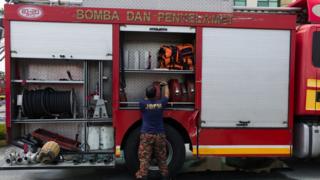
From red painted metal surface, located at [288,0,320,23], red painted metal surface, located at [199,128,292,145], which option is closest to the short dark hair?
red painted metal surface, located at [199,128,292,145]

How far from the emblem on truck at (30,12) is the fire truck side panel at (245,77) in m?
2.74

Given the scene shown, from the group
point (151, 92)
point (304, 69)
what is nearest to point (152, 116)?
point (151, 92)

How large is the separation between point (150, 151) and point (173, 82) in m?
1.36

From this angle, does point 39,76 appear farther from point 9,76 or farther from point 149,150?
point 149,150

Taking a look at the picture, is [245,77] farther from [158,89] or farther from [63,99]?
[63,99]

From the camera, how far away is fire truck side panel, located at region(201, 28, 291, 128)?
6188mm

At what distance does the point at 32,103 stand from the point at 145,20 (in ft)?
7.56

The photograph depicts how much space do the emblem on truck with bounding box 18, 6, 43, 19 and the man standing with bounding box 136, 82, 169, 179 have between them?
2.11 metres

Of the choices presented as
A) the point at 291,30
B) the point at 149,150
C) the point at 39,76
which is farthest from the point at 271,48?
the point at 39,76

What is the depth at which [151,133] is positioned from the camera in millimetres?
5770

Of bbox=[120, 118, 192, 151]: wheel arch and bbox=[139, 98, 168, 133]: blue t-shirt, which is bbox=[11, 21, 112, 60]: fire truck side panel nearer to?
bbox=[139, 98, 168, 133]: blue t-shirt

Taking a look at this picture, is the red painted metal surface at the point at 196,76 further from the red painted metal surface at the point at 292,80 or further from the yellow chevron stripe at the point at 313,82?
the yellow chevron stripe at the point at 313,82

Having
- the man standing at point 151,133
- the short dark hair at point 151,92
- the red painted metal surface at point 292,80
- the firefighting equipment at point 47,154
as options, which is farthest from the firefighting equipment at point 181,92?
the firefighting equipment at point 47,154

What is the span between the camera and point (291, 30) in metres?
6.30
